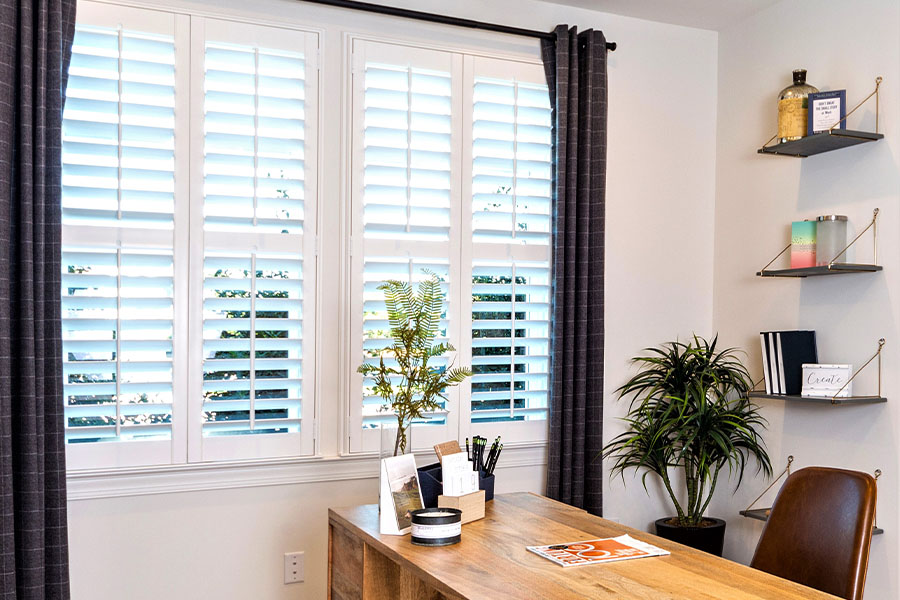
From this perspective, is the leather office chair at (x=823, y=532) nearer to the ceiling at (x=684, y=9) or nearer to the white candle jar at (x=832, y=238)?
the white candle jar at (x=832, y=238)

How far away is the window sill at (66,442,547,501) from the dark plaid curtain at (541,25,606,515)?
632mm

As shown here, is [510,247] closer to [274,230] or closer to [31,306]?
[274,230]

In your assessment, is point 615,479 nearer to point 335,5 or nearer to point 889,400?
point 889,400

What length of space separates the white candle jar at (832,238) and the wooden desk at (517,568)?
1.56 metres

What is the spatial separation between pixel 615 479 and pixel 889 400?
Answer: 1.18m

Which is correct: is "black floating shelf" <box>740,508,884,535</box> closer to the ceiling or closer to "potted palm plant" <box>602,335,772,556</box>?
"potted palm plant" <box>602,335,772,556</box>

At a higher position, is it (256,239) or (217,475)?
(256,239)

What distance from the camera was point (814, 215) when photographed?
3512 mm

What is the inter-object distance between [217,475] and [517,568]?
1.51 meters

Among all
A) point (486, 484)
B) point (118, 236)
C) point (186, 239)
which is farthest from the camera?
point (186, 239)

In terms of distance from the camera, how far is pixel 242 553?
10.3ft

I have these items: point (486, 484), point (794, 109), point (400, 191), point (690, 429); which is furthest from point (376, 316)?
point (794, 109)

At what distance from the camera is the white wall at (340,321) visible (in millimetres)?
2973

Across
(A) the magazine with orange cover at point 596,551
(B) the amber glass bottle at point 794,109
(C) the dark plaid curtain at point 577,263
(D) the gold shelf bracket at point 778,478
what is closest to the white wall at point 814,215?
(D) the gold shelf bracket at point 778,478
